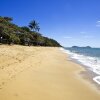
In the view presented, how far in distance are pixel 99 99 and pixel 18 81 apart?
4.03 m

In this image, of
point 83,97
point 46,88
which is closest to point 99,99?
point 83,97

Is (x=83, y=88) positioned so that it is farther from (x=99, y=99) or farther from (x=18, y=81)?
(x=18, y=81)

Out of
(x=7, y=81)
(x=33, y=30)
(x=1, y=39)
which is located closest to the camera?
(x=7, y=81)

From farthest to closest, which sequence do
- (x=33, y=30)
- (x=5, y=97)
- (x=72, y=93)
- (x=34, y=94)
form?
(x=33, y=30) → (x=72, y=93) → (x=34, y=94) → (x=5, y=97)

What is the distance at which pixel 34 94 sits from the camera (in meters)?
7.69

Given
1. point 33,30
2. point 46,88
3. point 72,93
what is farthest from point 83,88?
point 33,30

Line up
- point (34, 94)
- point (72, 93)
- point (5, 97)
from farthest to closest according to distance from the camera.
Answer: point (72, 93) < point (34, 94) < point (5, 97)

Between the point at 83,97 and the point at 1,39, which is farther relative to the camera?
the point at 1,39

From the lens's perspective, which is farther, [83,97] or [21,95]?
[83,97]

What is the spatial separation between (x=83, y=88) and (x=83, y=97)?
1608 millimetres

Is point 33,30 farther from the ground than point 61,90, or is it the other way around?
point 33,30

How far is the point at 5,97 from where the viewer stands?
699 centimetres

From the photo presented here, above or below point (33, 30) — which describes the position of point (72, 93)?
below

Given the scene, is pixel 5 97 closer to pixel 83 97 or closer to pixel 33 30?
pixel 83 97
